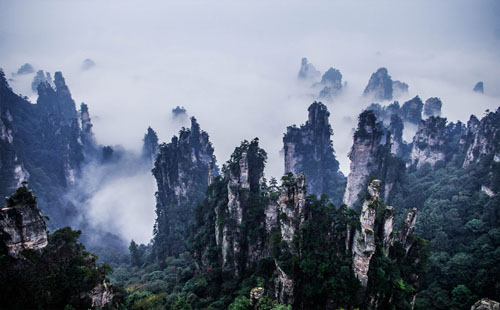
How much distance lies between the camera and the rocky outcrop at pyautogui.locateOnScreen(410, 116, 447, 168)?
62.6 m

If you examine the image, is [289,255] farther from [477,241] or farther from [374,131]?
[374,131]

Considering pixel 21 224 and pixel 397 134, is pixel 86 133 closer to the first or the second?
pixel 21 224

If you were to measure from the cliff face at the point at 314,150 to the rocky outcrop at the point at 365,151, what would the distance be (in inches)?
Result: 424

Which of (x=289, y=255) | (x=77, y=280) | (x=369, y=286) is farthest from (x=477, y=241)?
(x=77, y=280)

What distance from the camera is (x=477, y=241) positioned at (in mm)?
33906

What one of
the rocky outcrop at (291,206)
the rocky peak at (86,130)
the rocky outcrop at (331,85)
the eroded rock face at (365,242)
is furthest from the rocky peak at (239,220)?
the rocky outcrop at (331,85)

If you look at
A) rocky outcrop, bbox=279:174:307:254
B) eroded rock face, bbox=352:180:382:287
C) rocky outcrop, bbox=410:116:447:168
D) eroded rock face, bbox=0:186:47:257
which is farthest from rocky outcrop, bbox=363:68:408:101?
eroded rock face, bbox=0:186:47:257

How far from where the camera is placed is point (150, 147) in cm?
8569

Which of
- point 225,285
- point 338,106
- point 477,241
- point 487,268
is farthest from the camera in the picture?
point 338,106

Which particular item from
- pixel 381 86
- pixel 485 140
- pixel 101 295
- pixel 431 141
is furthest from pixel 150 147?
pixel 381 86

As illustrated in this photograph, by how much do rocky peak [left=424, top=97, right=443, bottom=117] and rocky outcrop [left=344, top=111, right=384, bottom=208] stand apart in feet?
134

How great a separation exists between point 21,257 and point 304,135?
186ft

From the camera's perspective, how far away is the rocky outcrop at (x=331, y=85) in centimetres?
12350

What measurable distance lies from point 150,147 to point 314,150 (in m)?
45.5
